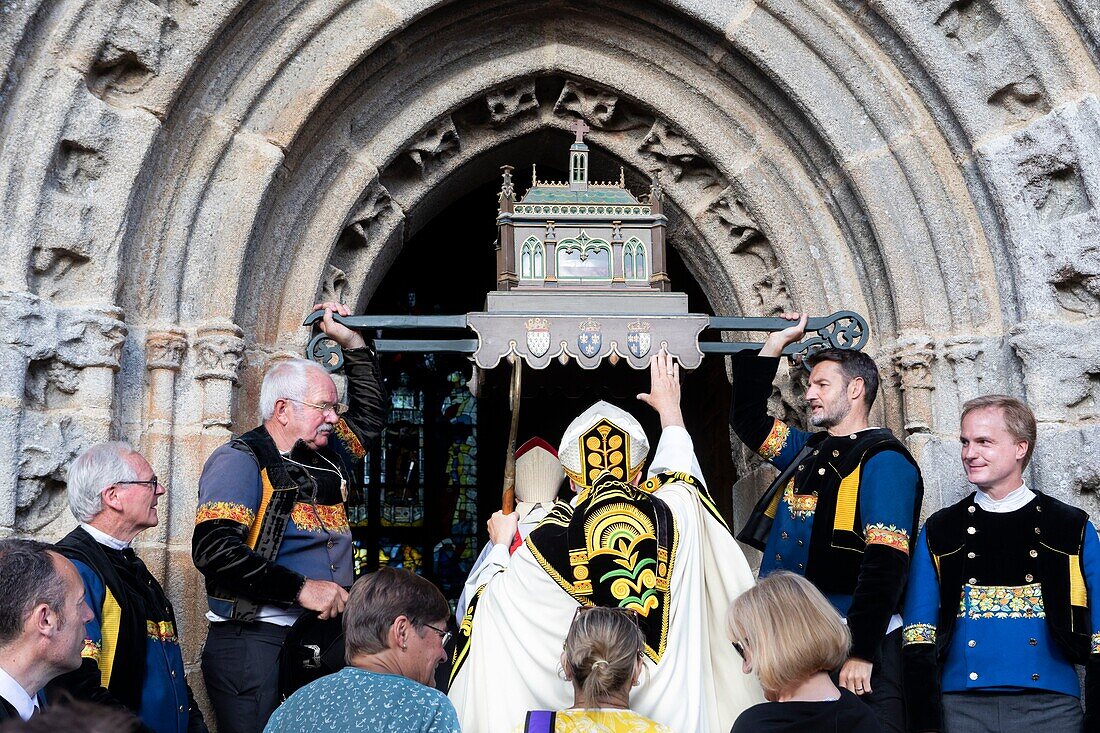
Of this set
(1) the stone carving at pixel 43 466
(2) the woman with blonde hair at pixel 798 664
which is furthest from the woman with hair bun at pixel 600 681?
(1) the stone carving at pixel 43 466

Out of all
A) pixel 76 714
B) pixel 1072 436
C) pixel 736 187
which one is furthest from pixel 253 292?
pixel 76 714

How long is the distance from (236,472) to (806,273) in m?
2.68

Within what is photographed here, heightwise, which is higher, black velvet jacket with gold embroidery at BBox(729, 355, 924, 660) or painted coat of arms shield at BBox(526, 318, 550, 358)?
painted coat of arms shield at BBox(526, 318, 550, 358)

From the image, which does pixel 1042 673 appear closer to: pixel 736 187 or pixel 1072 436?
pixel 1072 436

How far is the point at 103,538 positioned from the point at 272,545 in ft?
1.85

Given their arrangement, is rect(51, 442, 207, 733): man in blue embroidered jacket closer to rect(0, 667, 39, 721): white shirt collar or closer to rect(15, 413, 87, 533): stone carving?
rect(15, 413, 87, 533): stone carving

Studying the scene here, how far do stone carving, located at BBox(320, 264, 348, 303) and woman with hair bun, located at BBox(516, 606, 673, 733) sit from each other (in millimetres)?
2638

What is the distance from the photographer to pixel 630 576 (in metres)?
4.01

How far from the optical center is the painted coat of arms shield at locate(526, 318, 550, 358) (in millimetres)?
4660

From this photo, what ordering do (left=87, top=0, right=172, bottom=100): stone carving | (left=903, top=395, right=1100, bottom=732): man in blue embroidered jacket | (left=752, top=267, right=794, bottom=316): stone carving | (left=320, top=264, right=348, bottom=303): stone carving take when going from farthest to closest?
(left=752, top=267, right=794, bottom=316): stone carving → (left=320, top=264, right=348, bottom=303): stone carving → (left=87, top=0, right=172, bottom=100): stone carving → (left=903, top=395, right=1100, bottom=732): man in blue embroidered jacket

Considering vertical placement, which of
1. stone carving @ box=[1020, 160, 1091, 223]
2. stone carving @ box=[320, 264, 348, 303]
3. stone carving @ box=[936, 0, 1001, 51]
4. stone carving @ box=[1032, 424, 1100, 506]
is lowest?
stone carving @ box=[1032, 424, 1100, 506]

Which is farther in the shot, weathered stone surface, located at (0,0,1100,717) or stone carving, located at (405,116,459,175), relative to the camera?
stone carving, located at (405,116,459,175)

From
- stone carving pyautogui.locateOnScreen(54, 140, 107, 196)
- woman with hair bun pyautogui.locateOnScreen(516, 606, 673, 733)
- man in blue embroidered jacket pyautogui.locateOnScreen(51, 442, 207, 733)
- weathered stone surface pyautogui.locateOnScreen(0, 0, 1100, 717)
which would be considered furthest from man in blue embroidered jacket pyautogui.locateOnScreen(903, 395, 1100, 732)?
stone carving pyautogui.locateOnScreen(54, 140, 107, 196)

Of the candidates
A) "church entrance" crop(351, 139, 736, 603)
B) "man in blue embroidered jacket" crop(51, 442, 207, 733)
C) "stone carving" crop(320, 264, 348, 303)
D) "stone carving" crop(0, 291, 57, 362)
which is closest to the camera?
"man in blue embroidered jacket" crop(51, 442, 207, 733)
